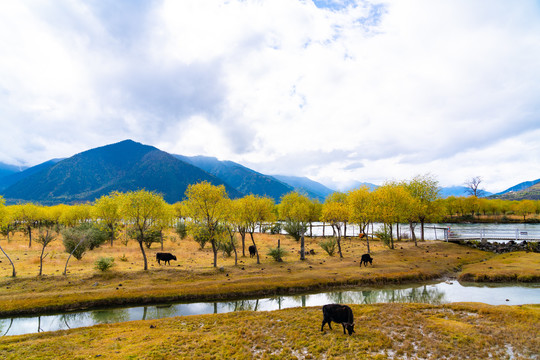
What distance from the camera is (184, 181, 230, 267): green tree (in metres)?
33.2

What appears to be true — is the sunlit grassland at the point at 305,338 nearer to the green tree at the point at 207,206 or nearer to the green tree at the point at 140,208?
the green tree at the point at 207,206

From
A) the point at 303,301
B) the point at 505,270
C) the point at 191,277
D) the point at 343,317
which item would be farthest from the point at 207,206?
the point at 505,270

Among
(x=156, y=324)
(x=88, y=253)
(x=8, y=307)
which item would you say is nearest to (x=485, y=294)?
(x=156, y=324)

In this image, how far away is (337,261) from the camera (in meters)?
38.7

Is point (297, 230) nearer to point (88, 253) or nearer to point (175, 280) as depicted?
point (175, 280)

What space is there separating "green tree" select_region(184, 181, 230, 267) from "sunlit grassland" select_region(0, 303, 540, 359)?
49.1 feet

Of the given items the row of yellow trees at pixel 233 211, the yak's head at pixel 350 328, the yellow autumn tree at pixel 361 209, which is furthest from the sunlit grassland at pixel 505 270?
the yak's head at pixel 350 328

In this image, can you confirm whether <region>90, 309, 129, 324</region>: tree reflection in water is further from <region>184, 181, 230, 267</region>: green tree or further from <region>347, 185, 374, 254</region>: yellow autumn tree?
<region>347, 185, 374, 254</region>: yellow autumn tree

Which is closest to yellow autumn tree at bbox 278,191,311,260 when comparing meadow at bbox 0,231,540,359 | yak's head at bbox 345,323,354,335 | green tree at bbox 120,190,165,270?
meadow at bbox 0,231,540,359

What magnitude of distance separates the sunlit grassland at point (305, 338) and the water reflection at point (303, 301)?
348cm

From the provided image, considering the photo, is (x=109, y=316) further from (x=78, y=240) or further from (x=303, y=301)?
(x=78, y=240)

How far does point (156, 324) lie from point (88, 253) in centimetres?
3482

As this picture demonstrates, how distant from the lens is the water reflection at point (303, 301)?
20719 mm

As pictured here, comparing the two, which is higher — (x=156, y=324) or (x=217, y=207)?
(x=217, y=207)
